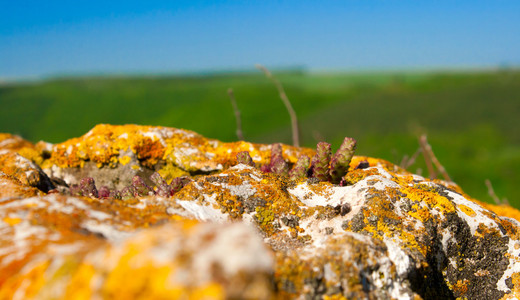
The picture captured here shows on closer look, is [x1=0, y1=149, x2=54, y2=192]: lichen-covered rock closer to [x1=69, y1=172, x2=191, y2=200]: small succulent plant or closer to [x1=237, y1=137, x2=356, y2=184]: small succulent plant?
[x1=69, y1=172, x2=191, y2=200]: small succulent plant

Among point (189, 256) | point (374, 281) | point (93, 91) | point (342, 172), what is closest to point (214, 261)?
point (189, 256)

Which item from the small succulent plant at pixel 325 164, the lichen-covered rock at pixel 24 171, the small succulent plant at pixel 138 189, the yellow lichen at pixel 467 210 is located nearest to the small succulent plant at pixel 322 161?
the small succulent plant at pixel 325 164

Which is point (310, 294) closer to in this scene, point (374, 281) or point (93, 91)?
point (374, 281)

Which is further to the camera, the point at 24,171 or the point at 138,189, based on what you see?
the point at 24,171

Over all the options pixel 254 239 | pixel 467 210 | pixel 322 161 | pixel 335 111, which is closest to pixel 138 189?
pixel 322 161

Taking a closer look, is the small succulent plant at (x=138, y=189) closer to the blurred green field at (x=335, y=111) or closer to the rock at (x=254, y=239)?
the rock at (x=254, y=239)

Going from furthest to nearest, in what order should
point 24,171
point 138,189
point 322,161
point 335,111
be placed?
point 335,111
point 24,171
point 322,161
point 138,189

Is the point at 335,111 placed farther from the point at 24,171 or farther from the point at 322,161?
the point at 24,171
